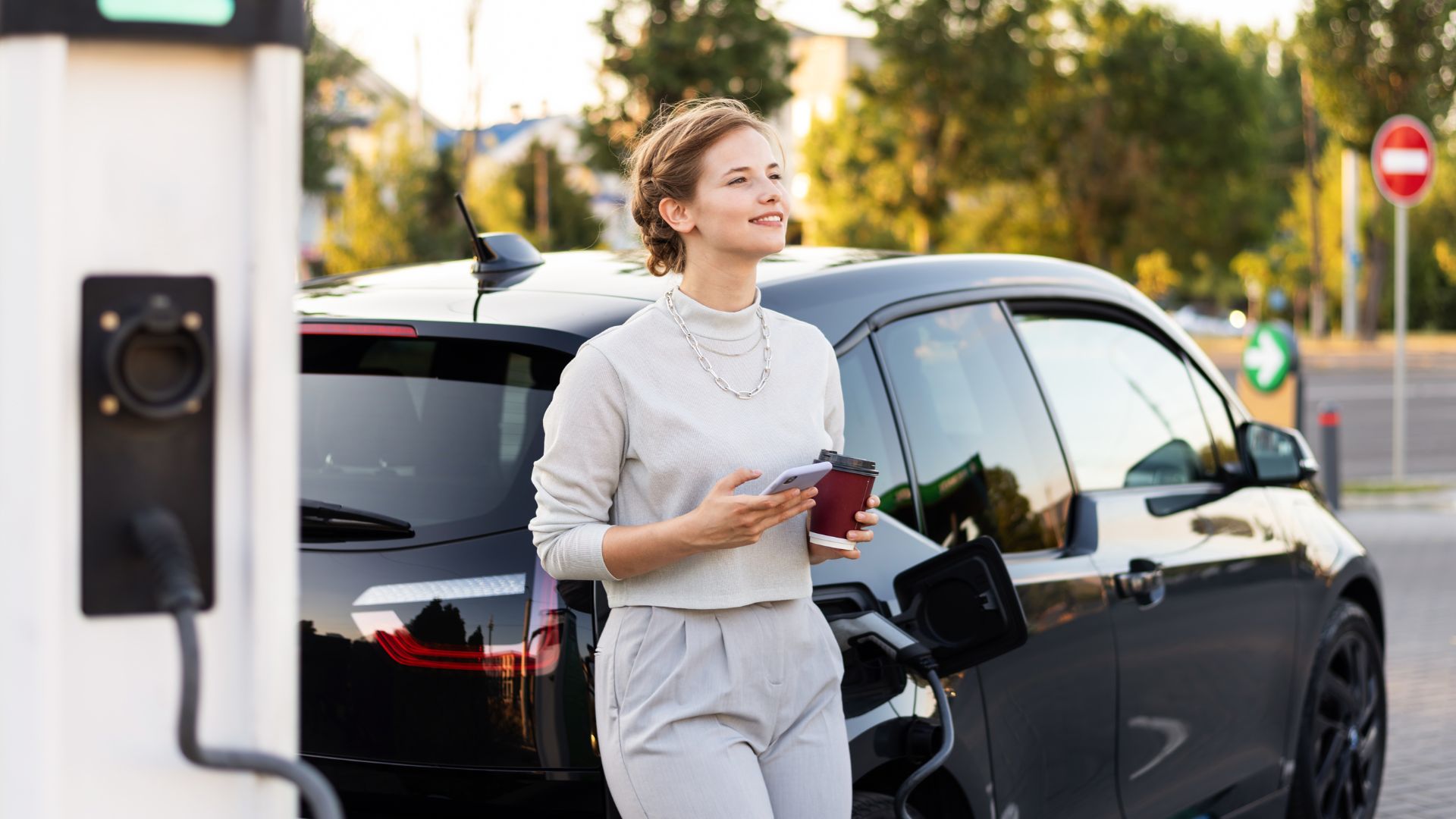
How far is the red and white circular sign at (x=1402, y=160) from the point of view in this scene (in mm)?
15211

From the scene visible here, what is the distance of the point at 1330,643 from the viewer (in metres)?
4.85

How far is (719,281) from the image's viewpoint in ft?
8.81

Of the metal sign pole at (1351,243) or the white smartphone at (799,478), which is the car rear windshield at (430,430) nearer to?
the white smartphone at (799,478)

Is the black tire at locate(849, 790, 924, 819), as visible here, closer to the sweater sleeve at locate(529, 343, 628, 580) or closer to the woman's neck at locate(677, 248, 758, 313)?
the sweater sleeve at locate(529, 343, 628, 580)

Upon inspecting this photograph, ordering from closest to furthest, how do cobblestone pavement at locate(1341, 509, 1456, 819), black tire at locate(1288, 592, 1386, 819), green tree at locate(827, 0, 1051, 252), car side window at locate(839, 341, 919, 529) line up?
car side window at locate(839, 341, 919, 529) < black tire at locate(1288, 592, 1386, 819) < cobblestone pavement at locate(1341, 509, 1456, 819) < green tree at locate(827, 0, 1051, 252)

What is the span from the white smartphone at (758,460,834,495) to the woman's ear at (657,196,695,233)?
0.48m

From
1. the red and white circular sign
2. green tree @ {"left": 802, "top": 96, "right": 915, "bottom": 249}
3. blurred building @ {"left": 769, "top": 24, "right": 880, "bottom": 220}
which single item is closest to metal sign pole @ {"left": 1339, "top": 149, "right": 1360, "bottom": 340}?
green tree @ {"left": 802, "top": 96, "right": 915, "bottom": 249}

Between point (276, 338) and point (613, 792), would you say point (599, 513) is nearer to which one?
point (613, 792)

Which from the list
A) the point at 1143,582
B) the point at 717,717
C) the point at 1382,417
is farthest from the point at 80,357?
the point at 1382,417

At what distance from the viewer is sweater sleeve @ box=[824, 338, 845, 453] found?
2.82 m

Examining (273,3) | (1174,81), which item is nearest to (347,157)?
(273,3)

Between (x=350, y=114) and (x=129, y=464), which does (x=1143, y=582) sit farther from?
(x=350, y=114)

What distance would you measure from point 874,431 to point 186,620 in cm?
221

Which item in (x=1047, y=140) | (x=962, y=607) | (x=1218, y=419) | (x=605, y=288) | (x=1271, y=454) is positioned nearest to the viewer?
(x=962, y=607)
